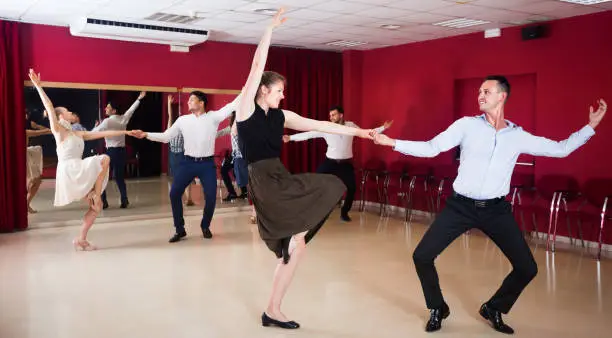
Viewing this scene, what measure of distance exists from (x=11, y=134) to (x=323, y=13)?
14.3 feet

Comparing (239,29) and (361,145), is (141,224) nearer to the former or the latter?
(239,29)

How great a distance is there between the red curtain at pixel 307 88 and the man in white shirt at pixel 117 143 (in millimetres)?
2549

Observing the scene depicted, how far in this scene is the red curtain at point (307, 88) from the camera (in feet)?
33.0

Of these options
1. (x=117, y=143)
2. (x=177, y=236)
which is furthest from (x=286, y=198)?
(x=117, y=143)

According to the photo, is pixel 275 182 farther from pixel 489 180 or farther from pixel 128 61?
pixel 128 61

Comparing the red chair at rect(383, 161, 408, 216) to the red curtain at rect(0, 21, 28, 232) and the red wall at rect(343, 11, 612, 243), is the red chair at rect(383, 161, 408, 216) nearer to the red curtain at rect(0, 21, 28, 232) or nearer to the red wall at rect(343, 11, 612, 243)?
the red wall at rect(343, 11, 612, 243)

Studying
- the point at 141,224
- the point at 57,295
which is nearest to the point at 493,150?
the point at 57,295

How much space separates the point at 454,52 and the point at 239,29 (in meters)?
3.22

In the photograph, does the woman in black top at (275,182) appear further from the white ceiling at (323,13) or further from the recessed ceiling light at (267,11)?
the recessed ceiling light at (267,11)

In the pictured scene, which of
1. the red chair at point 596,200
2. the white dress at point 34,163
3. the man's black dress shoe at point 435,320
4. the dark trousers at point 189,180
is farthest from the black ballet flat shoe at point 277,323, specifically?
the white dress at point 34,163

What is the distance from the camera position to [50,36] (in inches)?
311

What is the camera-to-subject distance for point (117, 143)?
356 inches

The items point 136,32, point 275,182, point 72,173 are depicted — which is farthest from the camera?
point 136,32

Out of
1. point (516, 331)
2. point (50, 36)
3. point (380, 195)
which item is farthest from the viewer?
point (380, 195)
